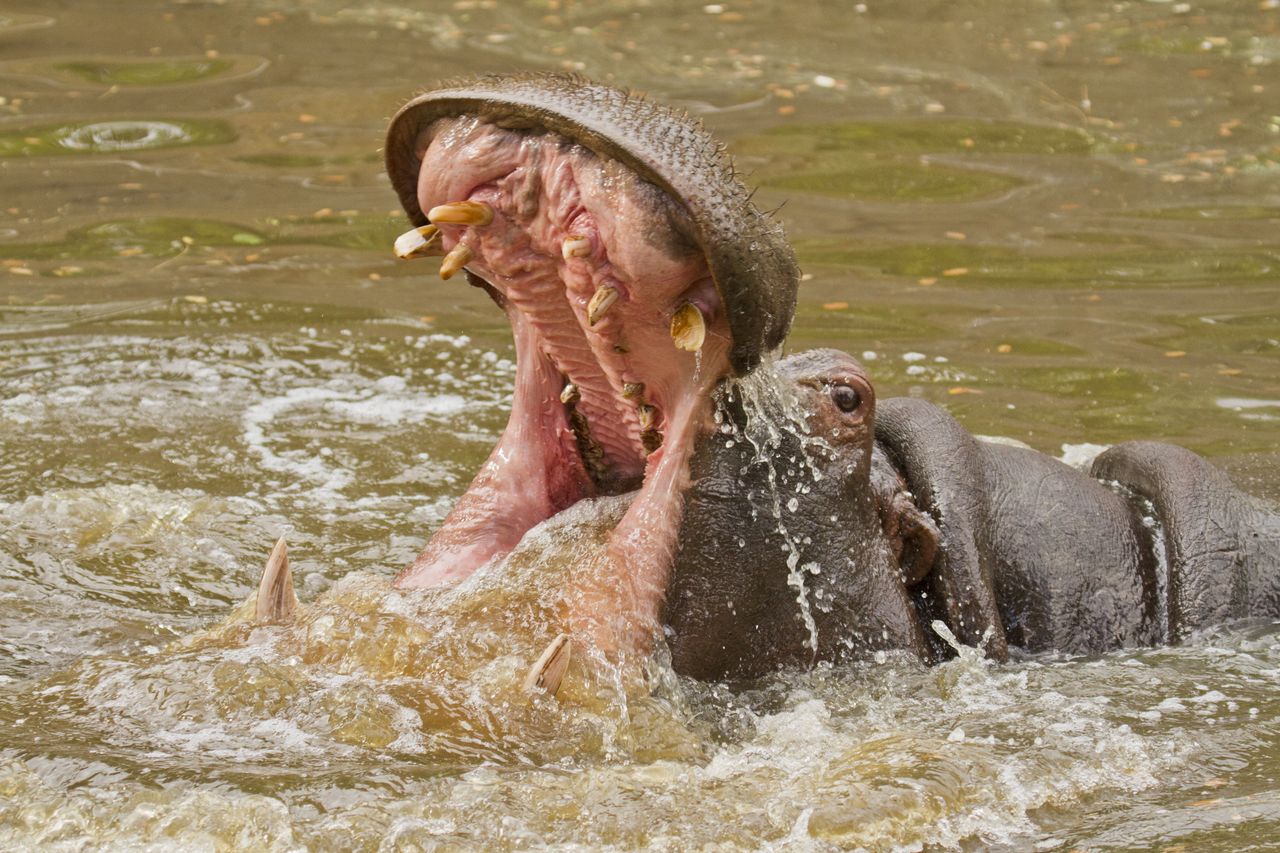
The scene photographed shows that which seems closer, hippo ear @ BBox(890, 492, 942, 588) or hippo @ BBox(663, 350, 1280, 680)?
hippo @ BBox(663, 350, 1280, 680)

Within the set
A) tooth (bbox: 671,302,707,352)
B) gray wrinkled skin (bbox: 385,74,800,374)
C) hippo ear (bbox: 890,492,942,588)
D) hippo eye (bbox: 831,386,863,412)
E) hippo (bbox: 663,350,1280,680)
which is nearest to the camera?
gray wrinkled skin (bbox: 385,74,800,374)

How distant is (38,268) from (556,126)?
5397 millimetres

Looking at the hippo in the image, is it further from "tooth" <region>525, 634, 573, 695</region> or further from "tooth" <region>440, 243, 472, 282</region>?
"tooth" <region>440, 243, 472, 282</region>

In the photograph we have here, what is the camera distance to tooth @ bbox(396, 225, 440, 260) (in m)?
3.64

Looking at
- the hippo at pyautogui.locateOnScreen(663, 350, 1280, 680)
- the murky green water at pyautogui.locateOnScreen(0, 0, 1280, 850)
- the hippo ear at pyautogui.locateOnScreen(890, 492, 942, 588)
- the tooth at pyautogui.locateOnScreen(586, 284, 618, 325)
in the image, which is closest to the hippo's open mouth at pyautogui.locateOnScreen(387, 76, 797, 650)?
the tooth at pyautogui.locateOnScreen(586, 284, 618, 325)

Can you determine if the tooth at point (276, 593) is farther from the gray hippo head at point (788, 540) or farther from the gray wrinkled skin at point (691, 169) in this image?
the gray wrinkled skin at point (691, 169)

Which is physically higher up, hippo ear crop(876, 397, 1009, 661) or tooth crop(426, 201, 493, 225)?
tooth crop(426, 201, 493, 225)

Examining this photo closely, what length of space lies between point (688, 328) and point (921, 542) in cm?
98

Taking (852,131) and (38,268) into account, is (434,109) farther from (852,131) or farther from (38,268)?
(852,131)

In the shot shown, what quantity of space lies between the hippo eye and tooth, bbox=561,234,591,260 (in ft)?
2.43

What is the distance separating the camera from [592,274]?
3.49m

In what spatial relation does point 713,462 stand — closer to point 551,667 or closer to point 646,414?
point 646,414

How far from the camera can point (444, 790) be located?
3.43 meters

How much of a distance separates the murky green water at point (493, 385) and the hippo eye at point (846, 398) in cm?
56
